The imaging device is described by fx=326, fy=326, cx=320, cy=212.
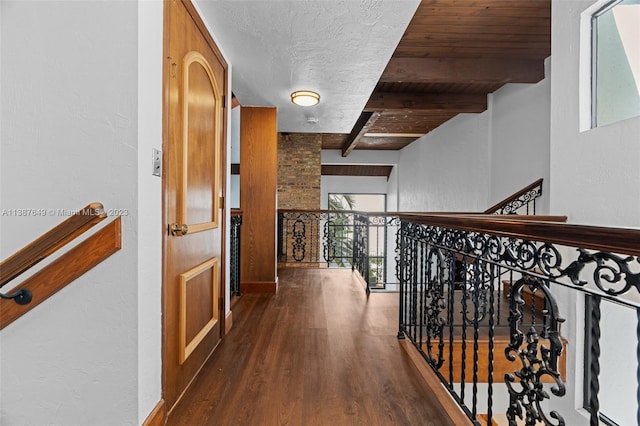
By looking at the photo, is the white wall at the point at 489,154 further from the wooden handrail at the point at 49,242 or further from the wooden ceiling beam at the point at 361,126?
the wooden handrail at the point at 49,242

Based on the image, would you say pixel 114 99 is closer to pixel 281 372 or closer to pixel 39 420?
pixel 39 420

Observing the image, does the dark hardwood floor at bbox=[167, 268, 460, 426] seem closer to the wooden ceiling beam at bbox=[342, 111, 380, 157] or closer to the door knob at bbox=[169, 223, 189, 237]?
the door knob at bbox=[169, 223, 189, 237]

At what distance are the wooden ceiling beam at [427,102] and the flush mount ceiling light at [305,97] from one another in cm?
146

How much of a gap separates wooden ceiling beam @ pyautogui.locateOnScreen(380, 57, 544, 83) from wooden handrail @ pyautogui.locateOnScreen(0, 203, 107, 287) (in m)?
3.11

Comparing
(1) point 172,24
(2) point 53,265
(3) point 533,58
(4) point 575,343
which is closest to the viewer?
(2) point 53,265

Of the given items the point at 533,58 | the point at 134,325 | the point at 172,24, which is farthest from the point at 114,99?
the point at 533,58

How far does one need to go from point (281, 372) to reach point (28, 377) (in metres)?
1.17

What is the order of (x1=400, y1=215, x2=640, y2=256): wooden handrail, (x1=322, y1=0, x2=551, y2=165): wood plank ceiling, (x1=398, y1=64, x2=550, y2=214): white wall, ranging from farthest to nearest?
1. (x1=398, y1=64, x2=550, y2=214): white wall
2. (x1=322, y1=0, x2=551, y2=165): wood plank ceiling
3. (x1=400, y1=215, x2=640, y2=256): wooden handrail

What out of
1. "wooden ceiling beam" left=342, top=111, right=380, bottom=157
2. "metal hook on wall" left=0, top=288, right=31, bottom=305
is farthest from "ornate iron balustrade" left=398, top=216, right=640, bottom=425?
"wooden ceiling beam" left=342, top=111, right=380, bottom=157

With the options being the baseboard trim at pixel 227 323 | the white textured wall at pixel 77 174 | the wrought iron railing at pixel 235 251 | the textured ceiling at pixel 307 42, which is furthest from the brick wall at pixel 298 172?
the white textured wall at pixel 77 174

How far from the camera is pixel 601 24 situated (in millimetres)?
2439

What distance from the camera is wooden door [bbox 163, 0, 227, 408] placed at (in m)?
1.55

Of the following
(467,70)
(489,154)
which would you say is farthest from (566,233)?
(489,154)

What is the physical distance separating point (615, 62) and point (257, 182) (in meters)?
3.22
